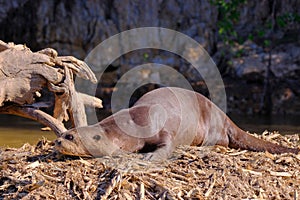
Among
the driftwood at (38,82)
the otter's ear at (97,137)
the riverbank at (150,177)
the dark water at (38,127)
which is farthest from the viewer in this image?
the dark water at (38,127)

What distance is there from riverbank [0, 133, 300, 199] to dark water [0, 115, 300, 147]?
2.30 metres

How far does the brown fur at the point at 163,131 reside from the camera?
3902 millimetres

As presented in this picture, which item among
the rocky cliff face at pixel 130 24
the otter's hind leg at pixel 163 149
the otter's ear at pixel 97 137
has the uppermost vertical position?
the rocky cliff face at pixel 130 24

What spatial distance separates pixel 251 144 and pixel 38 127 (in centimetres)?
384

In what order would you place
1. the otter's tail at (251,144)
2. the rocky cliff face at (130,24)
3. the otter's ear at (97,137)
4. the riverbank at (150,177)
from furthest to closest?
1. the rocky cliff face at (130,24)
2. the otter's tail at (251,144)
3. the otter's ear at (97,137)
4. the riverbank at (150,177)

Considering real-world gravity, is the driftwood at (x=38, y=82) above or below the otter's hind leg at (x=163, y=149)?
above

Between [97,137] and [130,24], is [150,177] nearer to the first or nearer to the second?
[97,137]

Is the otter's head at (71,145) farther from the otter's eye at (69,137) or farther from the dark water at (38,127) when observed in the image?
the dark water at (38,127)

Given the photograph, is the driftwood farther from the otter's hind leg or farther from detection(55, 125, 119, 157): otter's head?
the otter's hind leg

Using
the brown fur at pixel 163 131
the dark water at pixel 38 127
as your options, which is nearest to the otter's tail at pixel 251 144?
the brown fur at pixel 163 131

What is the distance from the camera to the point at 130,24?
11.6 meters

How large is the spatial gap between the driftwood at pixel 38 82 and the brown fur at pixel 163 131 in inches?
28.4

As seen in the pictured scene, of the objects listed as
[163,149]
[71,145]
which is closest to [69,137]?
[71,145]

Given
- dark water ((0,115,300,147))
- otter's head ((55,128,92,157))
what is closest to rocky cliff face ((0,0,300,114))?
dark water ((0,115,300,147))
